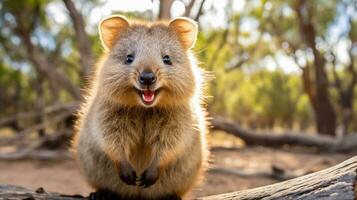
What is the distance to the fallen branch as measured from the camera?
40.7 feet

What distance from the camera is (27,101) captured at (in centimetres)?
3341

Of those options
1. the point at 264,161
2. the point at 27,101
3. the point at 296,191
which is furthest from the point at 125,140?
the point at 27,101

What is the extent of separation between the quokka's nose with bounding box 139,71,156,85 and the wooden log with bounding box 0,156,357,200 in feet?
3.39

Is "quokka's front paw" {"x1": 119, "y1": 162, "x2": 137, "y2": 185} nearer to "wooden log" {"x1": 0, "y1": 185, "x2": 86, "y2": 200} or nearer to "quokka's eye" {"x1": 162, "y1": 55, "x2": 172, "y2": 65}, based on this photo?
"wooden log" {"x1": 0, "y1": 185, "x2": 86, "y2": 200}

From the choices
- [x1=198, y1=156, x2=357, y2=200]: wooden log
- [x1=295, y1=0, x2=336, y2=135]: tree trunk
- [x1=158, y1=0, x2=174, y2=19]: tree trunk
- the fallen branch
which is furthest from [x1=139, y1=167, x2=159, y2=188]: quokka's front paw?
[x1=295, y1=0, x2=336, y2=135]: tree trunk

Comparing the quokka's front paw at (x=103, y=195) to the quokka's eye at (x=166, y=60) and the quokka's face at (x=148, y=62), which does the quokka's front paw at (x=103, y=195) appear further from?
the quokka's eye at (x=166, y=60)

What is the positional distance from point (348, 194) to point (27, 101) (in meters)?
32.7

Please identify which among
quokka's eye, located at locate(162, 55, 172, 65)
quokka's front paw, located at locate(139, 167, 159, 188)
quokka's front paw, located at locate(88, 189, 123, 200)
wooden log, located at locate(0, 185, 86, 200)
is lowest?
quokka's front paw, located at locate(88, 189, 123, 200)

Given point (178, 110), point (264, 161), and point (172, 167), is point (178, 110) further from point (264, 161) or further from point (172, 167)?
point (264, 161)

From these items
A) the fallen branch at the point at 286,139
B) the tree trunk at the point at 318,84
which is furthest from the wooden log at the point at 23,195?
the tree trunk at the point at 318,84

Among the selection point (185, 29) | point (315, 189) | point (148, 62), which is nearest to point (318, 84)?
point (185, 29)

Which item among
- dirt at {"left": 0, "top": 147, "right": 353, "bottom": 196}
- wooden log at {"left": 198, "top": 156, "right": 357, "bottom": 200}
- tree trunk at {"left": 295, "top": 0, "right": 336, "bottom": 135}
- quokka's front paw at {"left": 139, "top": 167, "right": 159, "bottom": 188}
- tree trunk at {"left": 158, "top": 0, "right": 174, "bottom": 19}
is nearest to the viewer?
wooden log at {"left": 198, "top": 156, "right": 357, "bottom": 200}

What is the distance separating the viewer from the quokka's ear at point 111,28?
4.00m

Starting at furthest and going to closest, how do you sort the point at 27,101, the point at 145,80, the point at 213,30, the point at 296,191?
the point at 27,101 → the point at 213,30 → the point at 145,80 → the point at 296,191
